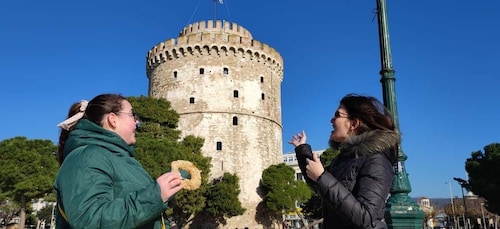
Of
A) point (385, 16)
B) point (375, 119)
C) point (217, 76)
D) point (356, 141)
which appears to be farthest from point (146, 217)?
point (217, 76)

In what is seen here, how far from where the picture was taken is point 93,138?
6.52 feet

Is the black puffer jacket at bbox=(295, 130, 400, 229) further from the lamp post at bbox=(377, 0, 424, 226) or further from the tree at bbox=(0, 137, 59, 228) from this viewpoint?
the tree at bbox=(0, 137, 59, 228)

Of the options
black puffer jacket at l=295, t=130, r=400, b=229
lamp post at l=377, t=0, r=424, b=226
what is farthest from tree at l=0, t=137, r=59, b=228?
black puffer jacket at l=295, t=130, r=400, b=229

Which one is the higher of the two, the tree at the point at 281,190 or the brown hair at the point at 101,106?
the tree at the point at 281,190

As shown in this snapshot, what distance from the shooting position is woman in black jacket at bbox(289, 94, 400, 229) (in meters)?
2.10

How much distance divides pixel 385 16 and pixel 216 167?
2214cm

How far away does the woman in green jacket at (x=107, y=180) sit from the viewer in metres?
1.67

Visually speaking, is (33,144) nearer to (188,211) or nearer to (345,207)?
(188,211)

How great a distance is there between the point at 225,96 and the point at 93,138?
88.2 ft

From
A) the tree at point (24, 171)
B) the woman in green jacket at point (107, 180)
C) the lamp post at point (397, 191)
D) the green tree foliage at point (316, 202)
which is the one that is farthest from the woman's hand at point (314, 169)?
the green tree foliage at point (316, 202)

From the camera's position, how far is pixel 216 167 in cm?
2766

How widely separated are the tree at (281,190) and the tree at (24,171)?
13577mm

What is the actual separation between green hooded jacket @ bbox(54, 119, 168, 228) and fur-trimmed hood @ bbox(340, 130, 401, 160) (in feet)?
3.90

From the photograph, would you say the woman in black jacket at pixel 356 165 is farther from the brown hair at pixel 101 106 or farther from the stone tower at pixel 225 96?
the stone tower at pixel 225 96
